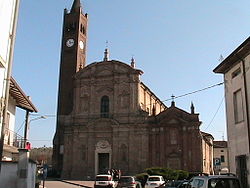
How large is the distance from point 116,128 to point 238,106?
2956 cm

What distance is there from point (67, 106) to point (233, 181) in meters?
42.9

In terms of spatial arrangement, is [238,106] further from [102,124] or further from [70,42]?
[70,42]

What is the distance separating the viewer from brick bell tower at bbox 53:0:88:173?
51188 millimetres

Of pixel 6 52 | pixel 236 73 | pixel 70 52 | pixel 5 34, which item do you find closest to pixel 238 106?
pixel 236 73

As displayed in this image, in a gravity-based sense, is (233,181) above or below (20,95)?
below

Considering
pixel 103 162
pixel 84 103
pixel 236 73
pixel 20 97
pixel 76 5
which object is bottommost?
pixel 103 162

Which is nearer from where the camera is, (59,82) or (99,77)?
(99,77)

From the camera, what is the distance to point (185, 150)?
4519 cm

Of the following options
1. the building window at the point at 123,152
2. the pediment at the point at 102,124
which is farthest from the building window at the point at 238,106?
the pediment at the point at 102,124

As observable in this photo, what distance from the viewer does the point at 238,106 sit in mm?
18859

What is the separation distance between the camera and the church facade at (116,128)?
45.5 meters

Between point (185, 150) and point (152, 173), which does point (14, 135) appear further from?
point (185, 150)

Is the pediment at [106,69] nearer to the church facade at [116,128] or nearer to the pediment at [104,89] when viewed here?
the church facade at [116,128]

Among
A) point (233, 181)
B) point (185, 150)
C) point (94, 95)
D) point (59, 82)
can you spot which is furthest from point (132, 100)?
point (233, 181)
